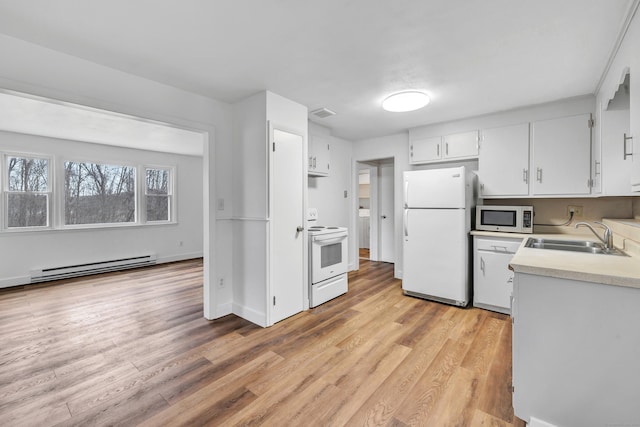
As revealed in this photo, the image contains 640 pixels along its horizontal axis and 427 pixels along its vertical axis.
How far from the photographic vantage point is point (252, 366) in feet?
6.81

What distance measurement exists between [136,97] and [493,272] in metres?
3.93

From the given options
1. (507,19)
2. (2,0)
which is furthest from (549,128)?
(2,0)

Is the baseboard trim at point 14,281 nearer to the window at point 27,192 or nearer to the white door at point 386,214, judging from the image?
the window at point 27,192

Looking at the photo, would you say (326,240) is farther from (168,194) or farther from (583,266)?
(168,194)

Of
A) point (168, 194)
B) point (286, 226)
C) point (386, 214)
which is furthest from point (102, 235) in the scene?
point (386, 214)

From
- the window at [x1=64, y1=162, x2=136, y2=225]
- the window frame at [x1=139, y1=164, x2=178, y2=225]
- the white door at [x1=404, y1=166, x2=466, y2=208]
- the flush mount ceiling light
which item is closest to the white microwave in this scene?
the white door at [x1=404, y1=166, x2=466, y2=208]

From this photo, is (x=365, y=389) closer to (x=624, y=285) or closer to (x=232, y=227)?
(x=624, y=285)

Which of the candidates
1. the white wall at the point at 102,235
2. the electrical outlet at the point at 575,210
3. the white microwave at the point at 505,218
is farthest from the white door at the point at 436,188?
the white wall at the point at 102,235

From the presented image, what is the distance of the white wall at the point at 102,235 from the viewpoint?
421 cm

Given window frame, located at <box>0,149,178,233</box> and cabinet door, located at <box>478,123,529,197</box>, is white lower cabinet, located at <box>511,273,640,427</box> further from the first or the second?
window frame, located at <box>0,149,178,233</box>

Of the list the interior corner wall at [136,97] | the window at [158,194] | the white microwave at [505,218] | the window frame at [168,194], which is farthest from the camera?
the window at [158,194]

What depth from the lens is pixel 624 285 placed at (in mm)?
1238

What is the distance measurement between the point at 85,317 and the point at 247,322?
178cm

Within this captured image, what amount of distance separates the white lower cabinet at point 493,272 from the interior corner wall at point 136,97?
2.84 m
